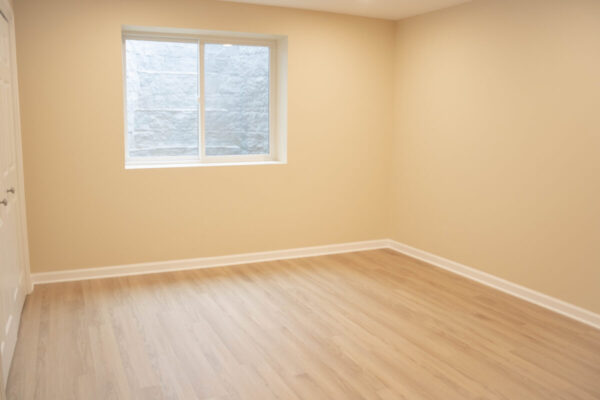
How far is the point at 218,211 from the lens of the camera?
16.1ft

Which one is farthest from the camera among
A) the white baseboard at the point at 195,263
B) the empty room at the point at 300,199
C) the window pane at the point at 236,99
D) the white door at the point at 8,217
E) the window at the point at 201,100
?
the window pane at the point at 236,99

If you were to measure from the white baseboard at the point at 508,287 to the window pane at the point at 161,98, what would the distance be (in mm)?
2554

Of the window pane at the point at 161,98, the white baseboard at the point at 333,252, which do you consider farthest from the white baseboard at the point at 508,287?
the window pane at the point at 161,98

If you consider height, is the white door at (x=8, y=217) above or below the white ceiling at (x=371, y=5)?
below

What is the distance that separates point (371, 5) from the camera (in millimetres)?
4766

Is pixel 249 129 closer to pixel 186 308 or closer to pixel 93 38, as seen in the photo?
pixel 93 38

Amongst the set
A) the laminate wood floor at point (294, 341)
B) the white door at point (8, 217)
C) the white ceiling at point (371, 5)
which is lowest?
the laminate wood floor at point (294, 341)

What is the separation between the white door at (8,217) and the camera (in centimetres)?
287

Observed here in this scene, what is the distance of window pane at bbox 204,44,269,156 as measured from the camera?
5.02 m

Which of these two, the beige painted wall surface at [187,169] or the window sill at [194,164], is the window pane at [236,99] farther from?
the beige painted wall surface at [187,169]

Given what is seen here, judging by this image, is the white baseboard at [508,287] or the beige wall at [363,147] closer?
the white baseboard at [508,287]

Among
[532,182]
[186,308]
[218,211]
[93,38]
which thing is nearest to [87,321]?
[186,308]

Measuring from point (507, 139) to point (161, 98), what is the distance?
10.3ft

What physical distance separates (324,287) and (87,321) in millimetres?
1892
